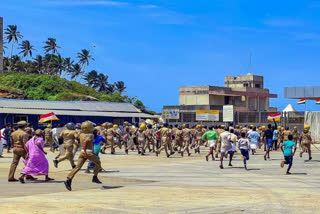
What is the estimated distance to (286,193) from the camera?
13562mm

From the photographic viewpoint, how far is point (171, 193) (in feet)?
43.9

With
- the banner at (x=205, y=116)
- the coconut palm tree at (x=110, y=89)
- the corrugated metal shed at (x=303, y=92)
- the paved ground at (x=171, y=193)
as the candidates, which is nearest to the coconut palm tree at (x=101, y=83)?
the coconut palm tree at (x=110, y=89)

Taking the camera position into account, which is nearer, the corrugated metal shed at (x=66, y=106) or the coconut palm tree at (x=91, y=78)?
the corrugated metal shed at (x=66, y=106)

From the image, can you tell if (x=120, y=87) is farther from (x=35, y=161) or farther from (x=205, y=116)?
(x=35, y=161)

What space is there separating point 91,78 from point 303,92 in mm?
78758

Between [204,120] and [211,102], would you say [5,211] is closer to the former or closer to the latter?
[204,120]

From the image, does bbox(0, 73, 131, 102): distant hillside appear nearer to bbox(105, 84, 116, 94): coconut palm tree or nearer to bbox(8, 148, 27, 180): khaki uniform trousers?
bbox(105, 84, 116, 94): coconut palm tree

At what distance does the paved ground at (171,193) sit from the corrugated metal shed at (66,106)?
3020 cm

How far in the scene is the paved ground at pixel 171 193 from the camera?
1098 cm

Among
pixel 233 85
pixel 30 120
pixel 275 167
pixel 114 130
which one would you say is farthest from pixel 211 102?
pixel 275 167

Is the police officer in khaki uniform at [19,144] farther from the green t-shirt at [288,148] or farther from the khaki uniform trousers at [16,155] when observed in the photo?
the green t-shirt at [288,148]

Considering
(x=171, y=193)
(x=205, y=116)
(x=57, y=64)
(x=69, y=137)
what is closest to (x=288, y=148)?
(x=171, y=193)

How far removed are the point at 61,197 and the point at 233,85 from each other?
302 feet

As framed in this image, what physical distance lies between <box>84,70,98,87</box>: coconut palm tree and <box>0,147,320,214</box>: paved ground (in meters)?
100
